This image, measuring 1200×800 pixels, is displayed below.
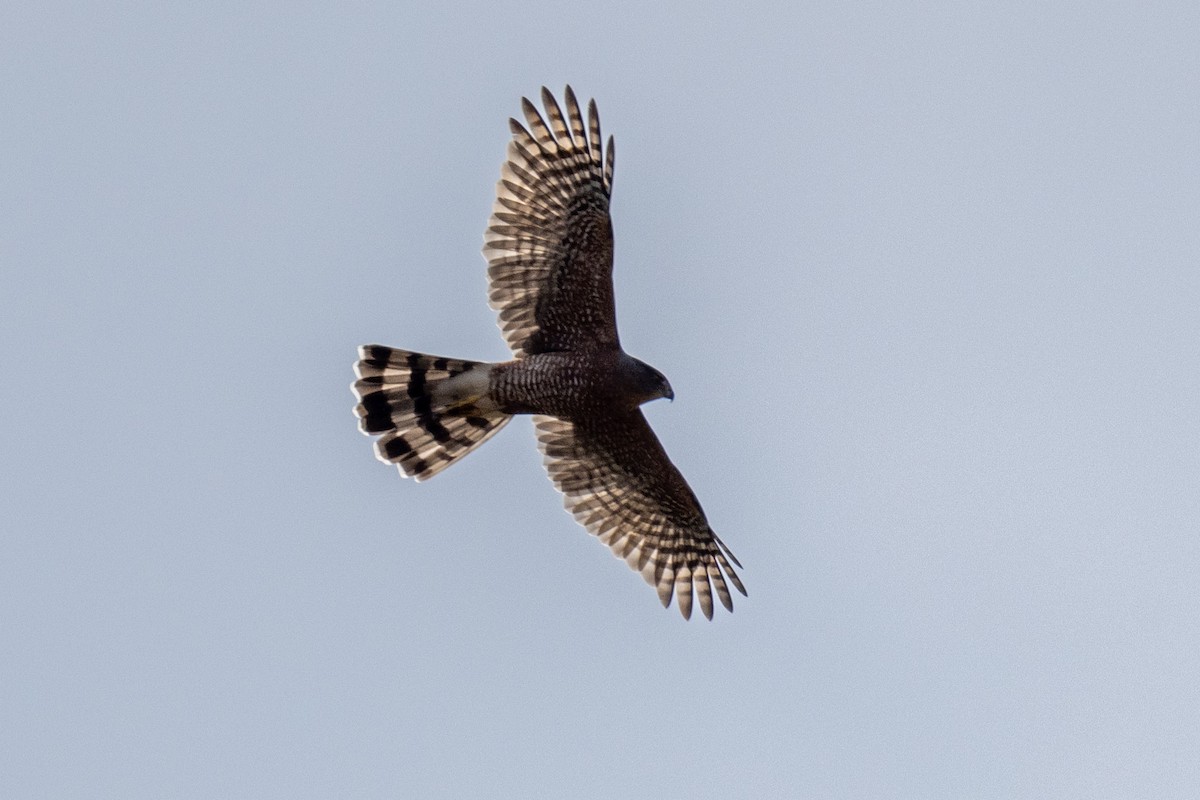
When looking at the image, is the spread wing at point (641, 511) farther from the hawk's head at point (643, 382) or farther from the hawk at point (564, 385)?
the hawk's head at point (643, 382)

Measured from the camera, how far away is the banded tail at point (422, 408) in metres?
17.0

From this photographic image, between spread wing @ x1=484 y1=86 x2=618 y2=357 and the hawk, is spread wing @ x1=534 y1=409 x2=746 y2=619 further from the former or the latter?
spread wing @ x1=484 y1=86 x2=618 y2=357

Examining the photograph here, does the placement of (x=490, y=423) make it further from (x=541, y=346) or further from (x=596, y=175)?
(x=596, y=175)

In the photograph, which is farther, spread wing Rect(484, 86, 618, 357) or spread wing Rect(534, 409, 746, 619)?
spread wing Rect(534, 409, 746, 619)

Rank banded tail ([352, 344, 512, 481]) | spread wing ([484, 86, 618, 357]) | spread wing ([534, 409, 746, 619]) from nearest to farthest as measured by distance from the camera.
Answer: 1. spread wing ([484, 86, 618, 357])
2. banded tail ([352, 344, 512, 481])
3. spread wing ([534, 409, 746, 619])

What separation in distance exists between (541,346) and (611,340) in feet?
1.91

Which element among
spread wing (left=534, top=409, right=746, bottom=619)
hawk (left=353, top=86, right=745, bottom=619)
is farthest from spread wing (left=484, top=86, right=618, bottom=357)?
spread wing (left=534, top=409, right=746, bottom=619)

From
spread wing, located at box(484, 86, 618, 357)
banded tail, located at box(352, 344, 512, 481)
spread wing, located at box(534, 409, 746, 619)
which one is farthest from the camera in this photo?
spread wing, located at box(534, 409, 746, 619)

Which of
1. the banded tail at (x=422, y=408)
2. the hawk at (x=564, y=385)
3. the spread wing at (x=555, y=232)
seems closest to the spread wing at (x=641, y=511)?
the hawk at (x=564, y=385)

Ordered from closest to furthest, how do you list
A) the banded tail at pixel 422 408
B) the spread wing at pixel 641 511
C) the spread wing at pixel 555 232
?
the spread wing at pixel 555 232
the banded tail at pixel 422 408
the spread wing at pixel 641 511

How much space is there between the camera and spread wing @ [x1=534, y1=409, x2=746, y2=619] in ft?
A: 57.8

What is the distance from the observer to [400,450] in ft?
57.5

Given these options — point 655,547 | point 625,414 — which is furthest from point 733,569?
point 625,414

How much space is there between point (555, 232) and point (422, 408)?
2.06 meters
